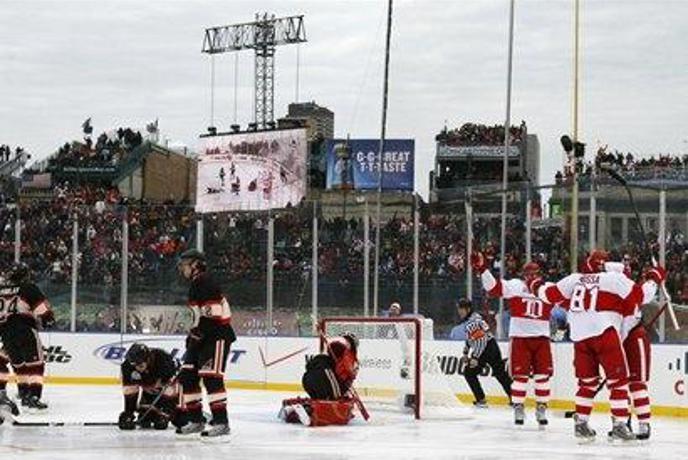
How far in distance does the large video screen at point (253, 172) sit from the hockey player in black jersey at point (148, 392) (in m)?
22.6

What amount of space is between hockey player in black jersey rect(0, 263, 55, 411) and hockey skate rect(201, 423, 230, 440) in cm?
311

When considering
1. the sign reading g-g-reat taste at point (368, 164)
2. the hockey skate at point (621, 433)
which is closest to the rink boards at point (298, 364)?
the hockey skate at point (621, 433)

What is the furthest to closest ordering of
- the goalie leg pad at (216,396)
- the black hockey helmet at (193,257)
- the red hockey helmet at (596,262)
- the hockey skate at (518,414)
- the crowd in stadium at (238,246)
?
the crowd in stadium at (238,246), the hockey skate at (518,414), the red hockey helmet at (596,262), the black hockey helmet at (193,257), the goalie leg pad at (216,396)

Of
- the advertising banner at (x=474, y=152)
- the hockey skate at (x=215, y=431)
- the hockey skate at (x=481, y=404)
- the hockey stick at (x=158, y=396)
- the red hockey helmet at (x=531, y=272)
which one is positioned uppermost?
the advertising banner at (x=474, y=152)

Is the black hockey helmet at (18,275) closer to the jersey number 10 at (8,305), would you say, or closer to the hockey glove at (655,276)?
the jersey number 10 at (8,305)

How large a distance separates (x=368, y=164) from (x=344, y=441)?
86.2ft

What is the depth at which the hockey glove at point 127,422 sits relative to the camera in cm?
1136

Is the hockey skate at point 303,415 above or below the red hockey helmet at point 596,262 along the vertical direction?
below

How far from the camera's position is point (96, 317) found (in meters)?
19.9

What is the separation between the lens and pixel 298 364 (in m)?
18.6

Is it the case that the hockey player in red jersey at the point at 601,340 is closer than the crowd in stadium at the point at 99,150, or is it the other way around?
the hockey player in red jersey at the point at 601,340

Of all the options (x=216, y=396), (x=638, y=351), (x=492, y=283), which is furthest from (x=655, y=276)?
(x=216, y=396)

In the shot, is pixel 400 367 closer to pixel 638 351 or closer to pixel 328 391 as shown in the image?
pixel 328 391

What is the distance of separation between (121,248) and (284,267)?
8.59ft
